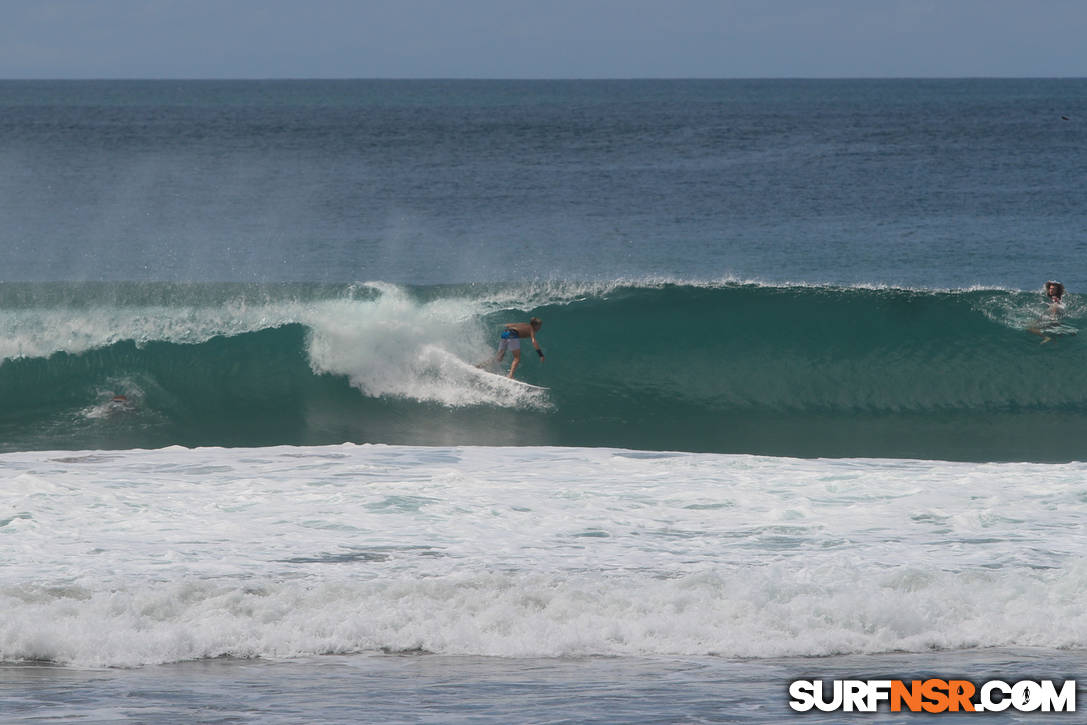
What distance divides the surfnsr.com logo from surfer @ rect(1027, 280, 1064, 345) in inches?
Answer: 453

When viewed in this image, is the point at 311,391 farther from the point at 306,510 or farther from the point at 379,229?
the point at 379,229

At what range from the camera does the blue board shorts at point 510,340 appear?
15953 mm

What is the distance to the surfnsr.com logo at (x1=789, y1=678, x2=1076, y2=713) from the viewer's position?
6.28 meters

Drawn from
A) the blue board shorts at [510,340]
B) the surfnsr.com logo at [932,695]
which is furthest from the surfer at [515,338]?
the surfnsr.com logo at [932,695]

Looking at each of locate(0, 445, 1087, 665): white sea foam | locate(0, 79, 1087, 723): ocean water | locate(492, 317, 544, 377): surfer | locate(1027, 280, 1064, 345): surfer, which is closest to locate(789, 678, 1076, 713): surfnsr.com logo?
locate(0, 79, 1087, 723): ocean water

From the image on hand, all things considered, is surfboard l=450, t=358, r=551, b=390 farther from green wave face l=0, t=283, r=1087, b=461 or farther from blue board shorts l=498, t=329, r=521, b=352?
blue board shorts l=498, t=329, r=521, b=352

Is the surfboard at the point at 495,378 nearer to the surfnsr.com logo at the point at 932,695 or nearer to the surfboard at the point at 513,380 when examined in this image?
the surfboard at the point at 513,380

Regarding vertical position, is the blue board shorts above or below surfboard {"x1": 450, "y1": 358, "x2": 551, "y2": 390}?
above

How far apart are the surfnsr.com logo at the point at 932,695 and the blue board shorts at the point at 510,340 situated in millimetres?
9507

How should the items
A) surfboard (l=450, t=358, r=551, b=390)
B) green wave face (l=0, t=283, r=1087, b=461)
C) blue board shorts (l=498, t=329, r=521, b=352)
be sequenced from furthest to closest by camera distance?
blue board shorts (l=498, t=329, r=521, b=352) → surfboard (l=450, t=358, r=551, b=390) → green wave face (l=0, t=283, r=1087, b=461)

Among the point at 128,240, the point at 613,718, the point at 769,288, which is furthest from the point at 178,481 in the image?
the point at 128,240

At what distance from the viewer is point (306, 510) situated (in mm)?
9805

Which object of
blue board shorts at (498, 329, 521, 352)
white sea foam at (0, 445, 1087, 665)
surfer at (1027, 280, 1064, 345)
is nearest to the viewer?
white sea foam at (0, 445, 1087, 665)

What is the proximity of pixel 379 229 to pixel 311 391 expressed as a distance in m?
18.8
